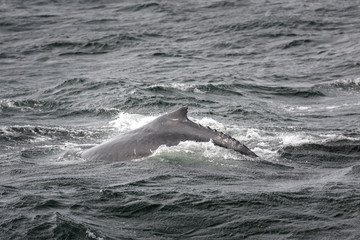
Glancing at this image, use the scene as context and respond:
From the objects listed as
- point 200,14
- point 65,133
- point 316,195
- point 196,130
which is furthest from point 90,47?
point 316,195

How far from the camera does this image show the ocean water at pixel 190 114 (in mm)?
12797

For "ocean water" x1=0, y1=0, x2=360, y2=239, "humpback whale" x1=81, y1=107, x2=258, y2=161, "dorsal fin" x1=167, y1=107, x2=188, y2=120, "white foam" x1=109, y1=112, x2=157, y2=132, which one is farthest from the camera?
"white foam" x1=109, y1=112, x2=157, y2=132

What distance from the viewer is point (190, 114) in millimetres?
22375

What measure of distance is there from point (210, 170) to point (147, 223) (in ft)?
10.5

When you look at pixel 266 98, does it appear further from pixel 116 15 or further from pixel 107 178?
pixel 116 15

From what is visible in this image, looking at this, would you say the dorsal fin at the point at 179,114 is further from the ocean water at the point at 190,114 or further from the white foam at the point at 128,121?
the white foam at the point at 128,121

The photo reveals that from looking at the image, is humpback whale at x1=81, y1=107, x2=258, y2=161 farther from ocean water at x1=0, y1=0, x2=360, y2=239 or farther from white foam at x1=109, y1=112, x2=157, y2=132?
white foam at x1=109, y1=112, x2=157, y2=132

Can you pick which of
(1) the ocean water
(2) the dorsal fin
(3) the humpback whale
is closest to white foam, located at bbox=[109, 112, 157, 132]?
(1) the ocean water

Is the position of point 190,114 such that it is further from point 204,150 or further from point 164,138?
point 204,150

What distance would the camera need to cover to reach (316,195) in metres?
13.5

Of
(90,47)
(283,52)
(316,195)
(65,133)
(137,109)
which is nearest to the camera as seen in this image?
(316,195)

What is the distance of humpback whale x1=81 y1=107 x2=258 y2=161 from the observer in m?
16.0

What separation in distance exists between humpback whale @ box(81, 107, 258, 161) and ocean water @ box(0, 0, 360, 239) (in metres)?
0.20

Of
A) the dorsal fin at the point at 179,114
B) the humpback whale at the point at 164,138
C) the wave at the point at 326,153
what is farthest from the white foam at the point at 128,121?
the wave at the point at 326,153
